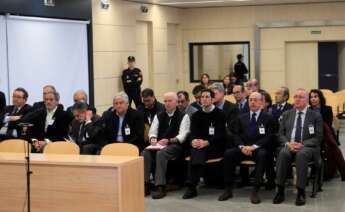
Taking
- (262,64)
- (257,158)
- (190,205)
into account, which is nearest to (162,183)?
(190,205)

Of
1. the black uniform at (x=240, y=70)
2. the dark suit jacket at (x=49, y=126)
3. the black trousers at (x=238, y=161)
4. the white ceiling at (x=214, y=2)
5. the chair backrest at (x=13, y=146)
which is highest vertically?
the white ceiling at (x=214, y=2)

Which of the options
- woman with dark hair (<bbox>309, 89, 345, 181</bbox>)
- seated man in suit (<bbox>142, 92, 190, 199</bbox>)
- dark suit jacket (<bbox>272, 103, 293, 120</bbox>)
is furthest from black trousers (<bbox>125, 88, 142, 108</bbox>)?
woman with dark hair (<bbox>309, 89, 345, 181</bbox>)

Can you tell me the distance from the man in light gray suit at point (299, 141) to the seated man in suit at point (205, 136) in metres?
0.70

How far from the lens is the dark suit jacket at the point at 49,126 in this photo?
733 cm

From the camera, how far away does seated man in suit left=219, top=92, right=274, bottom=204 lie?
6.59 metres

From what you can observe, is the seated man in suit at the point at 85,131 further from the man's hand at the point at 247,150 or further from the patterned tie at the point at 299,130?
the patterned tie at the point at 299,130

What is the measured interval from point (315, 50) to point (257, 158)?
10.1m

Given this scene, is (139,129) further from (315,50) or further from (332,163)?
(315,50)

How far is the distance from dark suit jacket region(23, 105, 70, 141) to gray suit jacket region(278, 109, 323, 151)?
2.64 m

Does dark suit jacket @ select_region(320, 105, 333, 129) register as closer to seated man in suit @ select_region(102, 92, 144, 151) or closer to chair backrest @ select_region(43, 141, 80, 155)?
seated man in suit @ select_region(102, 92, 144, 151)

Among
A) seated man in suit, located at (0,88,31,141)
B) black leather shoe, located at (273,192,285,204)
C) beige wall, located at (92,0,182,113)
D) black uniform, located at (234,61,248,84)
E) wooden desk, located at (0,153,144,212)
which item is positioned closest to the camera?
wooden desk, located at (0,153,144,212)

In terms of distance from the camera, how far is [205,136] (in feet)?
22.8

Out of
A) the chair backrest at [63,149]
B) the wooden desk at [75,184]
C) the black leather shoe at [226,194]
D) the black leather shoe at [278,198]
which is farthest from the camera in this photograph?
Result: the black leather shoe at [226,194]

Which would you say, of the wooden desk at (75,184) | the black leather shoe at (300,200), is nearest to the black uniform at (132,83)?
the black leather shoe at (300,200)
